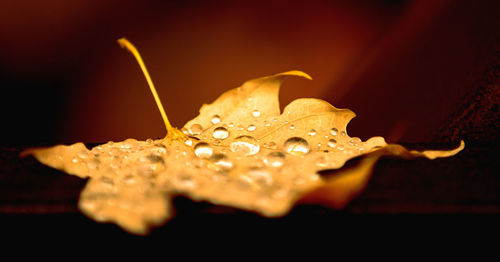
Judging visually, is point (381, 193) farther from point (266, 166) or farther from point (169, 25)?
point (169, 25)

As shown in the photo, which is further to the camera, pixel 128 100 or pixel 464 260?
pixel 128 100

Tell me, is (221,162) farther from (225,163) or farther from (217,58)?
(217,58)

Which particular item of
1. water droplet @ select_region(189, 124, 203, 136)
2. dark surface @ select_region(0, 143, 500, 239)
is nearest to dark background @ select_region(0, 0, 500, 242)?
dark surface @ select_region(0, 143, 500, 239)

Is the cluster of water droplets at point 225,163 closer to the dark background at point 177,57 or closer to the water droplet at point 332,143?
the water droplet at point 332,143

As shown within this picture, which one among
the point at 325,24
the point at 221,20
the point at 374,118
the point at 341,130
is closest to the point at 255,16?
the point at 221,20

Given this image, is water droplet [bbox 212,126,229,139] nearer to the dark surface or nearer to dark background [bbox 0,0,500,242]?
the dark surface

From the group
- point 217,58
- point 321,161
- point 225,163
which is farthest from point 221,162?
point 217,58

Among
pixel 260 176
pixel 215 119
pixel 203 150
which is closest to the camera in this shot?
pixel 260 176
